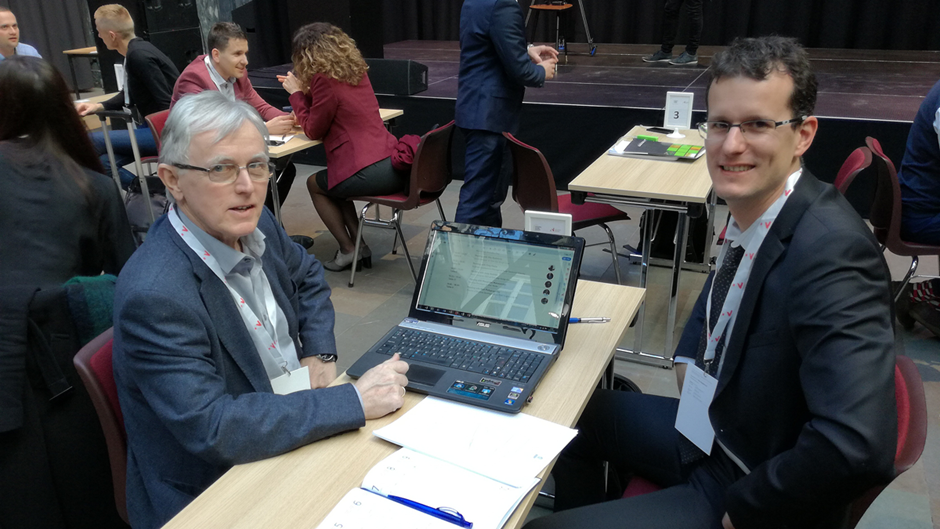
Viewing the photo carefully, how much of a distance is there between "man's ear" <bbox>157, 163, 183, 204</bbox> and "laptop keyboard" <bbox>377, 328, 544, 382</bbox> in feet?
1.54

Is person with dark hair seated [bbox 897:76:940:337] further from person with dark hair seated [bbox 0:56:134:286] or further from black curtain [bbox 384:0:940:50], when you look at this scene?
black curtain [bbox 384:0:940:50]

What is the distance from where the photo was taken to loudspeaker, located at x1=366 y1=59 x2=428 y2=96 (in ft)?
16.9

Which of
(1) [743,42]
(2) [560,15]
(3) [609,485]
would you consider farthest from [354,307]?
(2) [560,15]

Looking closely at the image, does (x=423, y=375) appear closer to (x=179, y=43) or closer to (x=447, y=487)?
(x=447, y=487)

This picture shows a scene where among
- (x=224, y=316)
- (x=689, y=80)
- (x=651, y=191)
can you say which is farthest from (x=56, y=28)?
(x=224, y=316)

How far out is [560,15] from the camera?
769 centimetres

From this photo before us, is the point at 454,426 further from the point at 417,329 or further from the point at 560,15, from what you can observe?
the point at 560,15

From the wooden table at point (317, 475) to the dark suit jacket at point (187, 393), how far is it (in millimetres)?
32

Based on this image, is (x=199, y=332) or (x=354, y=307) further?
(x=354, y=307)

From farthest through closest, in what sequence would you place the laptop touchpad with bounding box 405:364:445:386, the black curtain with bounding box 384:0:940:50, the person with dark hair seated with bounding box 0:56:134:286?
the black curtain with bounding box 384:0:940:50, the person with dark hair seated with bounding box 0:56:134:286, the laptop touchpad with bounding box 405:364:445:386

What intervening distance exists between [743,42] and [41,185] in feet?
5.91

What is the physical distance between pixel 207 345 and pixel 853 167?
235 cm

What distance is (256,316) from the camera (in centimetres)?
130

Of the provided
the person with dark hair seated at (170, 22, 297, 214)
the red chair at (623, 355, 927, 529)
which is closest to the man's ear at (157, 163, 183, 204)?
the red chair at (623, 355, 927, 529)
